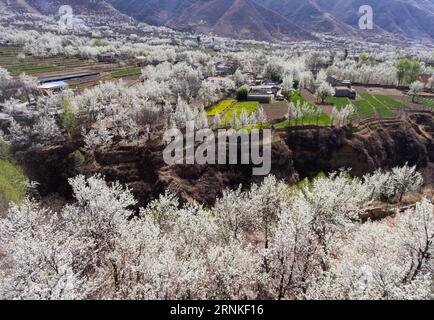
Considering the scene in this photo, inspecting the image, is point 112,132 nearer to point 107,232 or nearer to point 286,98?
point 107,232

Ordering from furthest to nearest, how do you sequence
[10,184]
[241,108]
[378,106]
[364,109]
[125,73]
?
1. [125,73]
2. [378,106]
3. [364,109]
4. [241,108]
5. [10,184]

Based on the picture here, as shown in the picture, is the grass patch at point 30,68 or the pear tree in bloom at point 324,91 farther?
the grass patch at point 30,68

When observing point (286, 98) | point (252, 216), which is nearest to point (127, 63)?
point (286, 98)

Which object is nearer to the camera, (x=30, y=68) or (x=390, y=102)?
(x=390, y=102)

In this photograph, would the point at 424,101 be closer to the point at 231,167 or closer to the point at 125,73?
the point at 231,167

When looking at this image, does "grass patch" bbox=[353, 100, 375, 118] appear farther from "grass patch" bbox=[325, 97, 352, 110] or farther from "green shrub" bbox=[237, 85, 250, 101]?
"green shrub" bbox=[237, 85, 250, 101]

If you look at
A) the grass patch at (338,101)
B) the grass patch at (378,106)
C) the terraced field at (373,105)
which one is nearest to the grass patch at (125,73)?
the grass patch at (338,101)

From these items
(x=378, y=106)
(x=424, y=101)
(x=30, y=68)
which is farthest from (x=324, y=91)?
(x=30, y=68)

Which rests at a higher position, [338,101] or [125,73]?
[125,73]

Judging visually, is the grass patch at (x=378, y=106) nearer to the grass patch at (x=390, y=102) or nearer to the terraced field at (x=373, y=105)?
the terraced field at (x=373, y=105)
